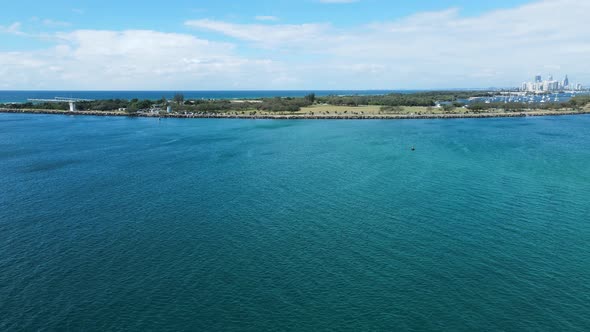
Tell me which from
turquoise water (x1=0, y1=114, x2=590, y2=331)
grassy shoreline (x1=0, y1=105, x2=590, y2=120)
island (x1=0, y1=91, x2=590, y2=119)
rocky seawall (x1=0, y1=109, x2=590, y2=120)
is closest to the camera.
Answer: turquoise water (x1=0, y1=114, x2=590, y2=331)

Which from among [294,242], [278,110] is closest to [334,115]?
[278,110]

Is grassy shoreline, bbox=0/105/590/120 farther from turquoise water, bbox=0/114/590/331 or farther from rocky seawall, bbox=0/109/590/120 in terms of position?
turquoise water, bbox=0/114/590/331

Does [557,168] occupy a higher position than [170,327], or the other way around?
[557,168]

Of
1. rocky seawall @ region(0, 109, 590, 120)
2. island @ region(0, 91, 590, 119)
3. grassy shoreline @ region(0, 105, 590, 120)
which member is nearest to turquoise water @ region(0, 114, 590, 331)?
rocky seawall @ region(0, 109, 590, 120)

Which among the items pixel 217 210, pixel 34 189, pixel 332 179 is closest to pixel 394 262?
pixel 217 210

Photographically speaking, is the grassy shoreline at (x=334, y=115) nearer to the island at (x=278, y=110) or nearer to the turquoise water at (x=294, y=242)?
the island at (x=278, y=110)

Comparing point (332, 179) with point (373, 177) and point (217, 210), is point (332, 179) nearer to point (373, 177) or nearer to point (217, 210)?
point (373, 177)

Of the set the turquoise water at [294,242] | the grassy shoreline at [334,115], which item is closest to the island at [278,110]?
the grassy shoreline at [334,115]

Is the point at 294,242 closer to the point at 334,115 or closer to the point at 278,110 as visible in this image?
the point at 334,115

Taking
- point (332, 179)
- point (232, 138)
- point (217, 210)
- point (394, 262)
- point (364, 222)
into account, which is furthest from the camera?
point (232, 138)
